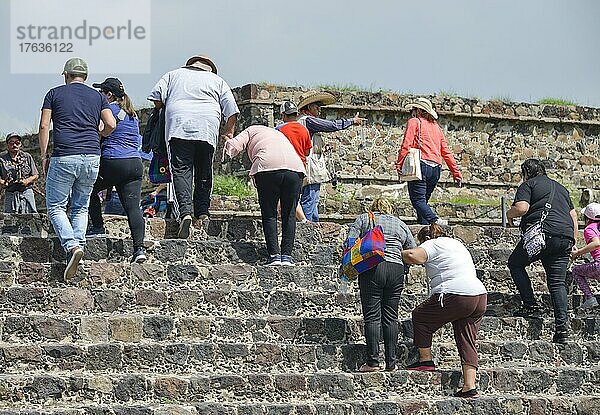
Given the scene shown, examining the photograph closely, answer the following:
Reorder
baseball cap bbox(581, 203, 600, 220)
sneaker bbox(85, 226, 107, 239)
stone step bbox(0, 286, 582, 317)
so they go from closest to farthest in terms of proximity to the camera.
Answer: stone step bbox(0, 286, 582, 317)
sneaker bbox(85, 226, 107, 239)
baseball cap bbox(581, 203, 600, 220)

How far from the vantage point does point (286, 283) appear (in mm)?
10547

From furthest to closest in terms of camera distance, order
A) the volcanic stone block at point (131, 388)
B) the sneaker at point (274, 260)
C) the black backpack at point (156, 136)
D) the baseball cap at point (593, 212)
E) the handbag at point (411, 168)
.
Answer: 1. the handbag at point (411, 168)
2. the baseball cap at point (593, 212)
3. the black backpack at point (156, 136)
4. the sneaker at point (274, 260)
5. the volcanic stone block at point (131, 388)

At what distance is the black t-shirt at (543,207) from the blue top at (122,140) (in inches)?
139

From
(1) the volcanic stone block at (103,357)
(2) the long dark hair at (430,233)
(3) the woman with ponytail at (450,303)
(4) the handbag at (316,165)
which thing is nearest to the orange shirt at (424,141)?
(4) the handbag at (316,165)

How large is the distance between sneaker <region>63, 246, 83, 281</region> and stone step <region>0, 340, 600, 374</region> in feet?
2.88

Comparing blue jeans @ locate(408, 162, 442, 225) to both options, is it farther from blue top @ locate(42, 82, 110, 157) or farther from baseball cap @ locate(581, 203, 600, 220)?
blue top @ locate(42, 82, 110, 157)

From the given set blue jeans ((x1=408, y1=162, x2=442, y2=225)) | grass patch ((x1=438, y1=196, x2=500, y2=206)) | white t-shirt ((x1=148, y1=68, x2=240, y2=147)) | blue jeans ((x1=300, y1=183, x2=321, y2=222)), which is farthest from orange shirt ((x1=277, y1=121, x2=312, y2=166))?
grass patch ((x1=438, y1=196, x2=500, y2=206))

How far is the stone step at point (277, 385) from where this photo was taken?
8.48 metres

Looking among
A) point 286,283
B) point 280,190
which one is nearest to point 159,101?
point 280,190

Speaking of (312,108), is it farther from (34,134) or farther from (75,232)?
(34,134)

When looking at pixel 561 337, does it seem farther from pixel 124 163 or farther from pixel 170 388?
pixel 124 163

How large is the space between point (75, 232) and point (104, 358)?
55.1 inches

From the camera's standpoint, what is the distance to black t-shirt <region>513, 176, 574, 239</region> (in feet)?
35.6

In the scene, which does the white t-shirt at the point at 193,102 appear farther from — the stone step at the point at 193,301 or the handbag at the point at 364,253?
the handbag at the point at 364,253
